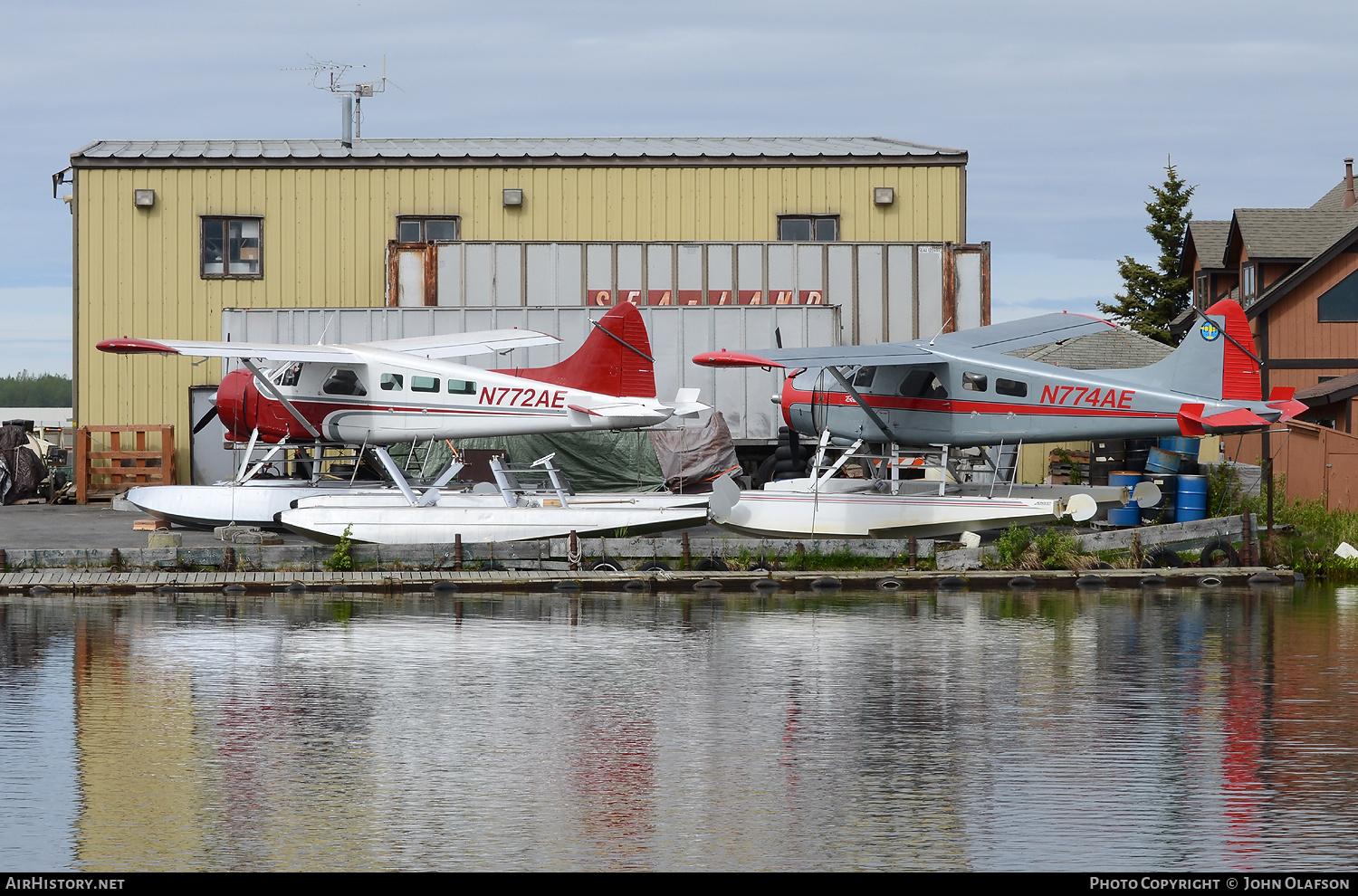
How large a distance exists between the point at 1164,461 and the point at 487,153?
15912 millimetres

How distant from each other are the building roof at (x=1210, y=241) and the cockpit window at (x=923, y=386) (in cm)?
2339

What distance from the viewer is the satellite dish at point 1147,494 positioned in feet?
58.5

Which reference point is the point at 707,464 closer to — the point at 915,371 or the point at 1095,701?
the point at 915,371

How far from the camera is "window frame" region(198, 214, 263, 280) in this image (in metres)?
28.9

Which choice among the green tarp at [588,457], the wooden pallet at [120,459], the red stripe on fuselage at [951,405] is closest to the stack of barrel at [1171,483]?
the red stripe on fuselage at [951,405]

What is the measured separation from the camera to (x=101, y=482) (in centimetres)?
2670

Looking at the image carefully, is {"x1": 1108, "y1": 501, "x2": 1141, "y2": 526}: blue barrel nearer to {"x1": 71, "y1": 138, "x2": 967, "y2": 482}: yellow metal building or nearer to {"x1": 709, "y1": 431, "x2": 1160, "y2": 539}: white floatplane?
{"x1": 709, "y1": 431, "x2": 1160, "y2": 539}: white floatplane

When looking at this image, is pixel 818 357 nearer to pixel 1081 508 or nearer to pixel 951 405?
pixel 951 405

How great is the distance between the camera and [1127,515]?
18.7 metres

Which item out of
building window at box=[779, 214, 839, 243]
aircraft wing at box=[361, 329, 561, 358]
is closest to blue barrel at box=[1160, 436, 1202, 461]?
aircraft wing at box=[361, 329, 561, 358]

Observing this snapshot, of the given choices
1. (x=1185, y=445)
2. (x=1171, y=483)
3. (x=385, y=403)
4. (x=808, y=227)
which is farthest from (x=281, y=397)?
(x=808, y=227)

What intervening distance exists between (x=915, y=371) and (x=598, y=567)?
4.84m

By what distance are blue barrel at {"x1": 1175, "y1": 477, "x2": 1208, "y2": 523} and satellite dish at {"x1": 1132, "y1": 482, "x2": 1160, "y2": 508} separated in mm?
826
